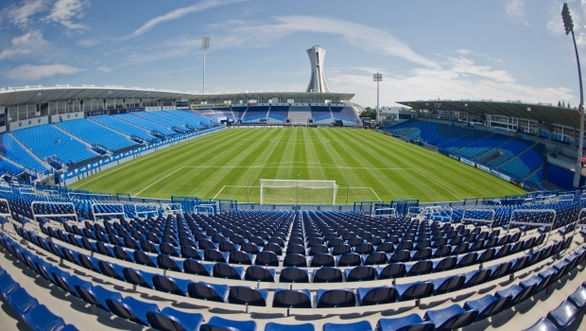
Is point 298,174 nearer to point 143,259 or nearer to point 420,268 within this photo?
point 143,259

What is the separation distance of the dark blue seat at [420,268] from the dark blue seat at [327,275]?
5.05 feet

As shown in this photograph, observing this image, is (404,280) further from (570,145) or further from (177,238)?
(570,145)

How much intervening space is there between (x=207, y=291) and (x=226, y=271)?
116cm

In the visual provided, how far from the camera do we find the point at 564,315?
392 centimetres

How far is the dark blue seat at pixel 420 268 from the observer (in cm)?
675

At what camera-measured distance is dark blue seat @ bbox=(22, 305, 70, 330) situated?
378cm

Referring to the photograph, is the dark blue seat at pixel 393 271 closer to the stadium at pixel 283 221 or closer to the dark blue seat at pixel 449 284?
the stadium at pixel 283 221

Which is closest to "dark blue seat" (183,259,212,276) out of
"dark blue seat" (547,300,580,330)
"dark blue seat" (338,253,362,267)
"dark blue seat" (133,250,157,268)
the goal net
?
"dark blue seat" (133,250,157,268)

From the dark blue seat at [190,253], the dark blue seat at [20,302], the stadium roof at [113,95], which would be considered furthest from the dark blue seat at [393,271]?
the stadium roof at [113,95]

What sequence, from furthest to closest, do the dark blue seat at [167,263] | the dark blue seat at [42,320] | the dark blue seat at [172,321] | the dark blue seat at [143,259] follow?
the dark blue seat at [143,259] → the dark blue seat at [167,263] → the dark blue seat at [172,321] → the dark blue seat at [42,320]

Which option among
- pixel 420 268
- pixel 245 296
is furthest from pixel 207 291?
pixel 420 268

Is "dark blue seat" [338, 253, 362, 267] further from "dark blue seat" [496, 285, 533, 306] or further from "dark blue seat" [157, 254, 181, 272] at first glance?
"dark blue seat" [157, 254, 181, 272]

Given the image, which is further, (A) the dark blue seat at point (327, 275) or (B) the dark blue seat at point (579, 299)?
(A) the dark blue seat at point (327, 275)

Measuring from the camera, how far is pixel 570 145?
33531 millimetres
